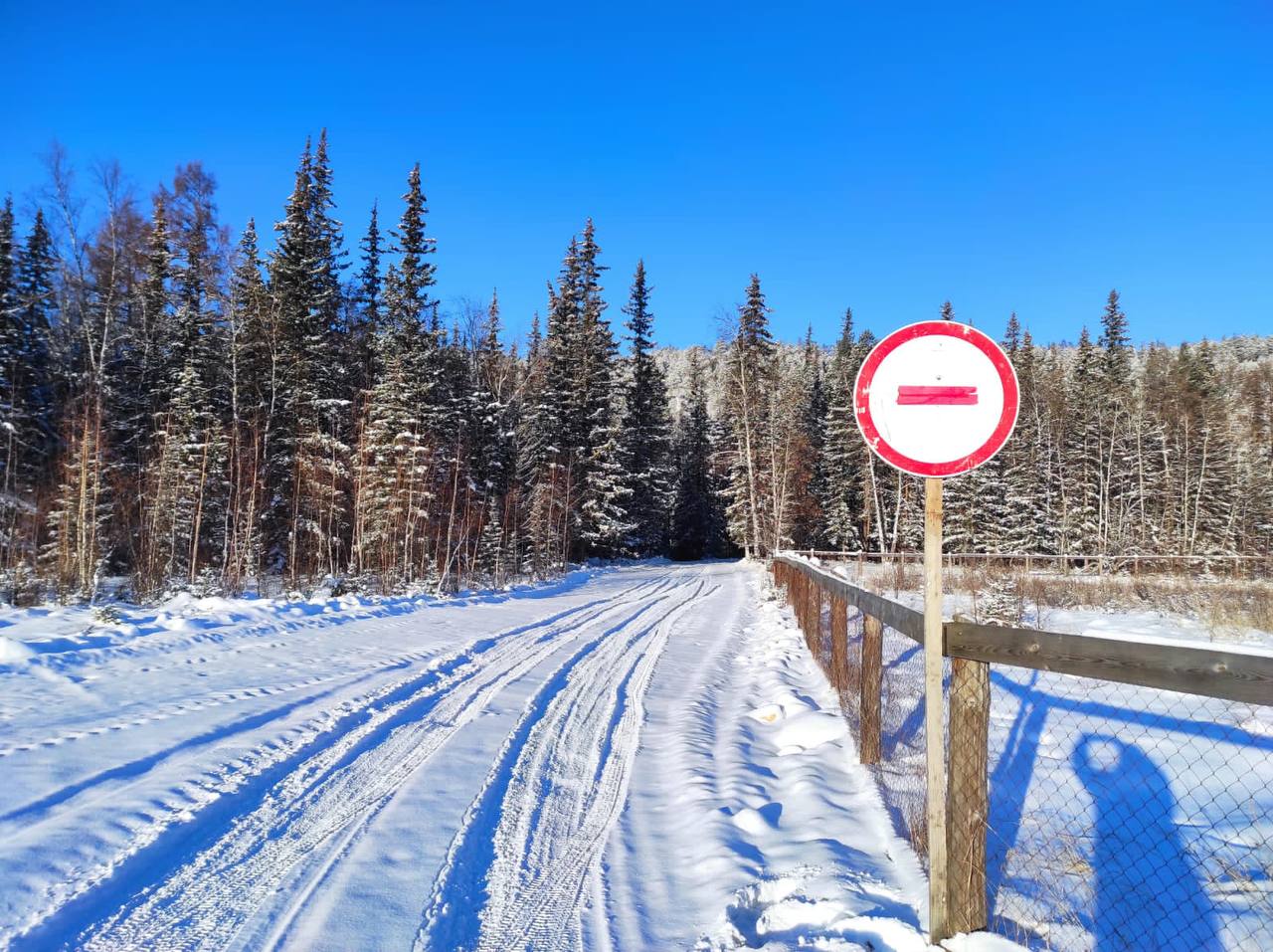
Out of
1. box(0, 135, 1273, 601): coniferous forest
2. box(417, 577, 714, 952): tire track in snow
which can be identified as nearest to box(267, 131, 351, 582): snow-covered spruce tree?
box(0, 135, 1273, 601): coniferous forest

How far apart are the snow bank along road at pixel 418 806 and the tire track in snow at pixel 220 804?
0.01m

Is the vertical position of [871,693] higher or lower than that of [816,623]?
higher

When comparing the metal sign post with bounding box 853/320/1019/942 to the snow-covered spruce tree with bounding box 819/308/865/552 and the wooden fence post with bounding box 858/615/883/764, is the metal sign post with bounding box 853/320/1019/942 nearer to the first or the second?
the wooden fence post with bounding box 858/615/883/764

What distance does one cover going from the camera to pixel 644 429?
4081 centimetres

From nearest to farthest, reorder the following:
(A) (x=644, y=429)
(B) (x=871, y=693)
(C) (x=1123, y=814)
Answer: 1. (C) (x=1123, y=814)
2. (B) (x=871, y=693)
3. (A) (x=644, y=429)

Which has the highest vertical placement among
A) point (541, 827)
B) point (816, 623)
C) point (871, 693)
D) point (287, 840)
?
point (871, 693)

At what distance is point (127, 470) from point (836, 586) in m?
27.3

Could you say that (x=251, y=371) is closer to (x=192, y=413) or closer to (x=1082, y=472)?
(x=192, y=413)

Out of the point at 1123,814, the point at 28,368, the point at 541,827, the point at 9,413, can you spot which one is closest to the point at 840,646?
the point at 1123,814

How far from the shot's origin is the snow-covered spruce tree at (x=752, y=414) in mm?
32491

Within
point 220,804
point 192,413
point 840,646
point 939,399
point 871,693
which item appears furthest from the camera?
point 192,413

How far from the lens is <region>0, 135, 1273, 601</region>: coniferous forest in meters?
19.3

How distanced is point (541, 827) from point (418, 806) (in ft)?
2.62

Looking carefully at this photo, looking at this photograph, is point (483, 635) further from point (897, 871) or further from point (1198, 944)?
point (1198, 944)
